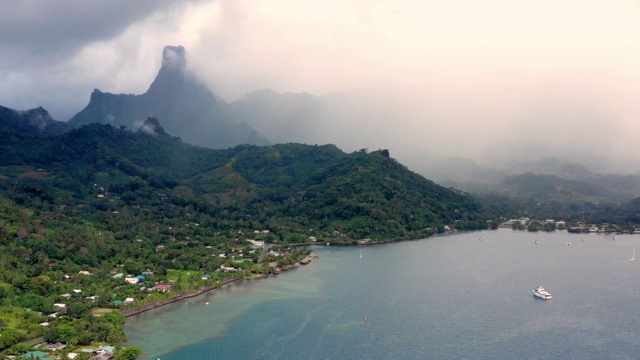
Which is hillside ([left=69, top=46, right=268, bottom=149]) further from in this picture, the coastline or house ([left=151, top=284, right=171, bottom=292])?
house ([left=151, top=284, right=171, bottom=292])

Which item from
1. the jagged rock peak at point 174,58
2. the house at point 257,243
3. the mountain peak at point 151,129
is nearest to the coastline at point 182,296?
the house at point 257,243

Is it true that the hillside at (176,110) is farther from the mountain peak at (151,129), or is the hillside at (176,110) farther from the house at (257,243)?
the house at (257,243)

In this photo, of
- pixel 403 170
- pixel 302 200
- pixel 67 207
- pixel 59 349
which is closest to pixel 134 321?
pixel 59 349

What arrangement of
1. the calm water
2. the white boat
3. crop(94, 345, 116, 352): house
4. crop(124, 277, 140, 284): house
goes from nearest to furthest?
crop(94, 345, 116, 352): house
the calm water
the white boat
crop(124, 277, 140, 284): house

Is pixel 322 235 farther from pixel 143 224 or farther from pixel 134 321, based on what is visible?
pixel 134 321

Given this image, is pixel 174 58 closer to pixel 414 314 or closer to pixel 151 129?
pixel 151 129

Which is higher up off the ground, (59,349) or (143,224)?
(143,224)

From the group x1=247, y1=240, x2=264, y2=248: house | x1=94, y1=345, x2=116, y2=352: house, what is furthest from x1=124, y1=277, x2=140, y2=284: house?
x1=247, y1=240, x2=264, y2=248: house
